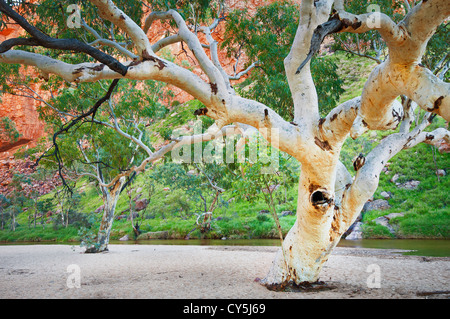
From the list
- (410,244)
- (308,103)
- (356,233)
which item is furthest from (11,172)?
(308,103)

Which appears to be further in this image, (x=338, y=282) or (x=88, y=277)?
(x=88, y=277)

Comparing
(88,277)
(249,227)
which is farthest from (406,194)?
(88,277)

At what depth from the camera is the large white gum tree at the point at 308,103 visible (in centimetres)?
296

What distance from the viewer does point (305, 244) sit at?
163 inches

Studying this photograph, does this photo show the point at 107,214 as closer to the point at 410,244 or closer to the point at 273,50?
the point at 273,50

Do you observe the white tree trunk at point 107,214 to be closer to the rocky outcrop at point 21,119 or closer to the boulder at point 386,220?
the boulder at point 386,220

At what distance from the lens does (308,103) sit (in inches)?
162

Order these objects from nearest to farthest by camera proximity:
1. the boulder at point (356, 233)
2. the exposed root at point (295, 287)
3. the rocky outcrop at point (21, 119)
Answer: the exposed root at point (295, 287) → the boulder at point (356, 233) → the rocky outcrop at point (21, 119)

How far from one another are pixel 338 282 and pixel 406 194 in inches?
599

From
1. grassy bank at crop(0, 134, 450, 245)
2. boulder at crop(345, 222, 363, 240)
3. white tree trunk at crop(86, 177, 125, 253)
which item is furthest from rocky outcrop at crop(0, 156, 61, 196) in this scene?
boulder at crop(345, 222, 363, 240)

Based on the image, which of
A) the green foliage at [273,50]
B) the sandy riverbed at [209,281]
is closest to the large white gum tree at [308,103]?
the sandy riverbed at [209,281]

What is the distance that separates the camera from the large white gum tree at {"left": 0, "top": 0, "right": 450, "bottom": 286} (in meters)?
2.96

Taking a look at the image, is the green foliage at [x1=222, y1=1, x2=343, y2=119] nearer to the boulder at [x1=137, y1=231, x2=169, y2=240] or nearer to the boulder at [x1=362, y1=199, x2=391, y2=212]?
the boulder at [x1=362, y1=199, x2=391, y2=212]
